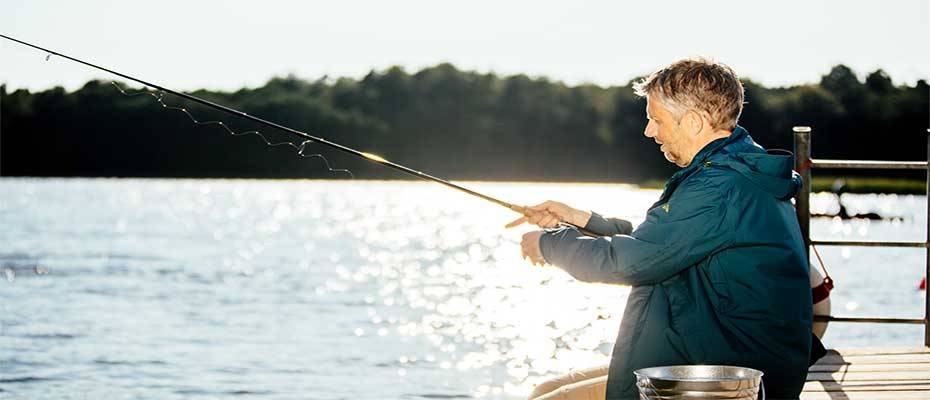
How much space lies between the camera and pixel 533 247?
3.21 meters

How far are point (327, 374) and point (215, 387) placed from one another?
1.34 metres

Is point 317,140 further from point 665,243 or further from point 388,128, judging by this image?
point 388,128

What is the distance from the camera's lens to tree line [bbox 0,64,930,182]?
79375 millimetres

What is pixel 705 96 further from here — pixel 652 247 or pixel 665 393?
pixel 665 393

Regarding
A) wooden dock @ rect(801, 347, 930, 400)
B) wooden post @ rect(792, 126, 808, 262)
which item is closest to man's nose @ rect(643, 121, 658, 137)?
wooden dock @ rect(801, 347, 930, 400)

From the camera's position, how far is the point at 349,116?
3597 inches

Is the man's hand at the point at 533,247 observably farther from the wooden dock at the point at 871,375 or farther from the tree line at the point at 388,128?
the tree line at the point at 388,128

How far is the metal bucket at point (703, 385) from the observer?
9.14ft

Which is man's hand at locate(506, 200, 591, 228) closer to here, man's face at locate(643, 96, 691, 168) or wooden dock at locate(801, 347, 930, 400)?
man's face at locate(643, 96, 691, 168)

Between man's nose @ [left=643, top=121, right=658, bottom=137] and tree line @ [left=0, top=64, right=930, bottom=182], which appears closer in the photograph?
man's nose @ [left=643, top=121, right=658, bottom=137]

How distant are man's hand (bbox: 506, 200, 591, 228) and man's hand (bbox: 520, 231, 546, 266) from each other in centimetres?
44

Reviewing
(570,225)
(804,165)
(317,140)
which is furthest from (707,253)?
(804,165)

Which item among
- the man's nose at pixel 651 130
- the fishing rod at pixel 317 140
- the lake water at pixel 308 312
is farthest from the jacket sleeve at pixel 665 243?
the lake water at pixel 308 312

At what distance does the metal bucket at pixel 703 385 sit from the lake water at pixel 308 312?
8.83 metres
